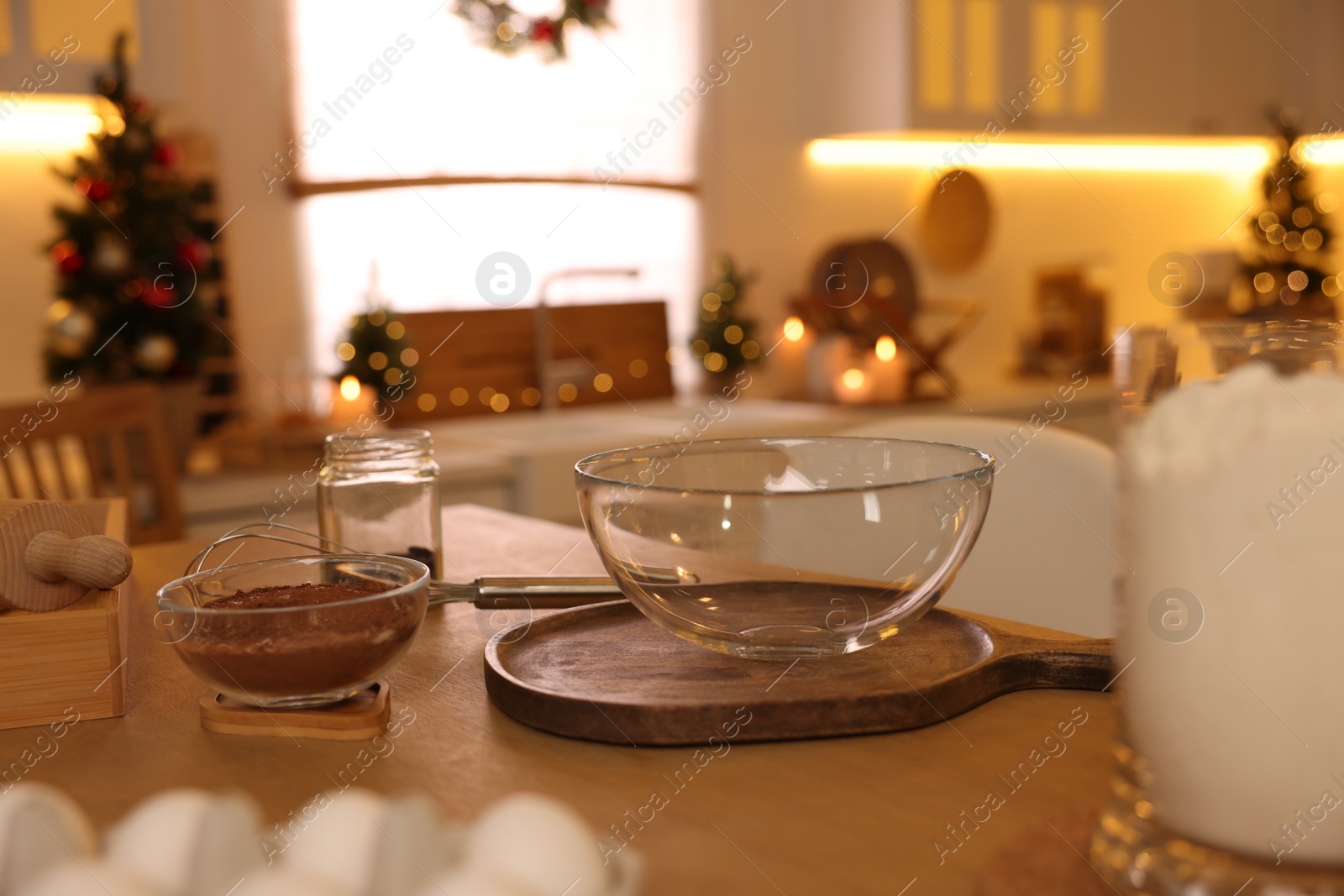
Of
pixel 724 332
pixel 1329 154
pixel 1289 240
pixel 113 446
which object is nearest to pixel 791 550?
pixel 113 446

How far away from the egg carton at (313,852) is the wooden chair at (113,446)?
1119 mm

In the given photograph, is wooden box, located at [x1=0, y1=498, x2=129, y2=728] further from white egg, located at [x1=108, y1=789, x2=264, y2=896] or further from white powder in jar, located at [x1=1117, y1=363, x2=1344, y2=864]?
white powder in jar, located at [x1=1117, y1=363, x2=1344, y2=864]

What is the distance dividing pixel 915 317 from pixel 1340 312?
1663 mm

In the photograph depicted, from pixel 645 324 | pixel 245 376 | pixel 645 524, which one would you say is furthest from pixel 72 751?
pixel 645 324

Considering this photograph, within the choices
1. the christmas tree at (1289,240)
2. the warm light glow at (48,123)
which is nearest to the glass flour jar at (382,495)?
the warm light glow at (48,123)

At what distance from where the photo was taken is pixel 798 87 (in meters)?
3.08

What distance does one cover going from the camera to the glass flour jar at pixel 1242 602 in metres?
0.34

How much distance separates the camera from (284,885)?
0.35 metres

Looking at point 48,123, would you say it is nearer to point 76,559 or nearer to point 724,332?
point 724,332


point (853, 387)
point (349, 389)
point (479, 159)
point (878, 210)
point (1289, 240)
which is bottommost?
point (853, 387)

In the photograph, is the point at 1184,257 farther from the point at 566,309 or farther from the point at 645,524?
the point at 645,524

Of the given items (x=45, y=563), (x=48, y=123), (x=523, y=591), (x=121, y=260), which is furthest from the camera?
(x=48, y=123)

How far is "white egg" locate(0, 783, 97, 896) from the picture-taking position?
0.38 metres

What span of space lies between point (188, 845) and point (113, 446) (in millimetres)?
1357
